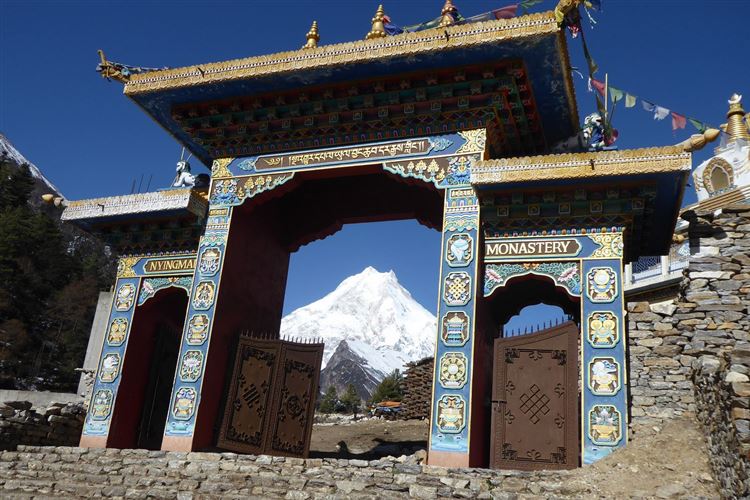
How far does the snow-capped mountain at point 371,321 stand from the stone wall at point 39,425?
158 ft

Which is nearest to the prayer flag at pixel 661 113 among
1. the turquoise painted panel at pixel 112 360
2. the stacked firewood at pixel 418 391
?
the turquoise painted panel at pixel 112 360

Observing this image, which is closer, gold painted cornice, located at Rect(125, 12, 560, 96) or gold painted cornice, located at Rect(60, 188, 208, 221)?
gold painted cornice, located at Rect(125, 12, 560, 96)

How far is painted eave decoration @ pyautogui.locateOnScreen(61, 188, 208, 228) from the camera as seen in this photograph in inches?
488

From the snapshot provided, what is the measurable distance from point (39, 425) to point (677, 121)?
40.6 ft

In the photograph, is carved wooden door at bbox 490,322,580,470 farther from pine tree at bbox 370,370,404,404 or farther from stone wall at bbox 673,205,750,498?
pine tree at bbox 370,370,404,404

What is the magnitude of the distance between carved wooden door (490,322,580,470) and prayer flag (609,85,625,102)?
402 cm

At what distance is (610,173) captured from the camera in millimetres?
9969

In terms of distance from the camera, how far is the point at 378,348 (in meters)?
71.5

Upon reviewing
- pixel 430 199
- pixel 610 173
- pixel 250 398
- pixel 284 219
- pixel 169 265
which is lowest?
pixel 250 398

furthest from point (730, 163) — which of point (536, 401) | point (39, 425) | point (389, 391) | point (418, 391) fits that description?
point (39, 425)

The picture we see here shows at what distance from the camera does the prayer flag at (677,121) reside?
37.4 ft

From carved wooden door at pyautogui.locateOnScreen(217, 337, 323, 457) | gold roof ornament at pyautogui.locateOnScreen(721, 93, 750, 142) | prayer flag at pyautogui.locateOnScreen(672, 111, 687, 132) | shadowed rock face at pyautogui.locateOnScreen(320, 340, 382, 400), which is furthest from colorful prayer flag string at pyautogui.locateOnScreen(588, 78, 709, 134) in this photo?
shadowed rock face at pyautogui.locateOnScreen(320, 340, 382, 400)

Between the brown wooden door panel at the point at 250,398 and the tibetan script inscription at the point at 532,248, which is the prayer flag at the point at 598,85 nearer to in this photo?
the tibetan script inscription at the point at 532,248

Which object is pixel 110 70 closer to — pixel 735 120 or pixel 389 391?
pixel 389 391
